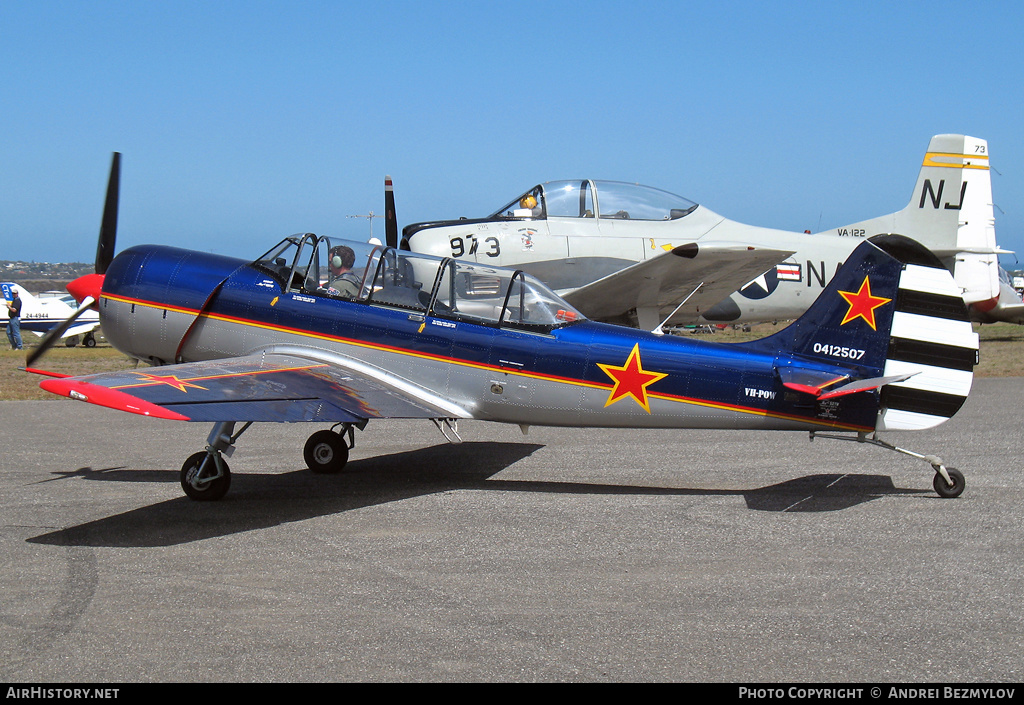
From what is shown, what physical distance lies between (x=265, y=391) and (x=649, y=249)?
7.64 metres

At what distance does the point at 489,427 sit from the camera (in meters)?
11.5

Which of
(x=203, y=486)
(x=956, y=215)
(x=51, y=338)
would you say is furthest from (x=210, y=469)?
(x=956, y=215)

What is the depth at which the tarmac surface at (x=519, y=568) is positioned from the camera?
378 cm

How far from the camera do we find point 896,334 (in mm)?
6824

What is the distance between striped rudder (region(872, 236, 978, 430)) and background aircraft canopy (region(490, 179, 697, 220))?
634 centimetres

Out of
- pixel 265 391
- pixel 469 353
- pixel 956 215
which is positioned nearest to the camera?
pixel 265 391

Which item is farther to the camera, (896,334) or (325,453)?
(325,453)

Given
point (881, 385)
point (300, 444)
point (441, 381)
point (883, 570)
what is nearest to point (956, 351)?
point (881, 385)

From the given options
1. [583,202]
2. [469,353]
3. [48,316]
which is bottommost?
[48,316]

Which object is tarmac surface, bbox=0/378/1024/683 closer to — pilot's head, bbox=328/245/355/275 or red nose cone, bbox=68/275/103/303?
red nose cone, bbox=68/275/103/303

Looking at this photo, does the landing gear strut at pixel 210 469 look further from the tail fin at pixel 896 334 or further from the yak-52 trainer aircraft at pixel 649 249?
the yak-52 trainer aircraft at pixel 649 249

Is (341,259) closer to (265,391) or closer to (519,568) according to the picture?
(265,391)
